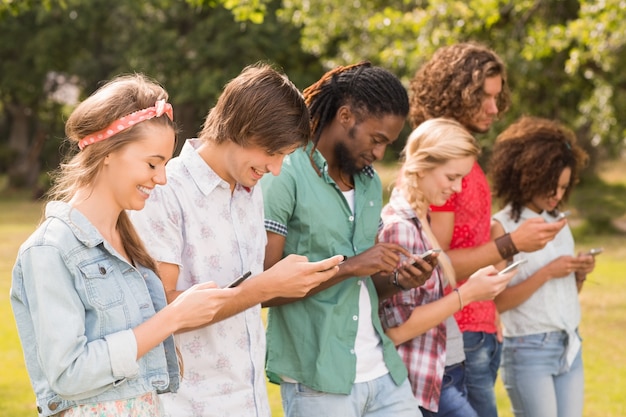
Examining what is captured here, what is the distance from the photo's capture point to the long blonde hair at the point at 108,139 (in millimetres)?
2674

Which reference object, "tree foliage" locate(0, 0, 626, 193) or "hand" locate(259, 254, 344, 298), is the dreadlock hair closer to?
"hand" locate(259, 254, 344, 298)

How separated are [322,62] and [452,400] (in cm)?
1632

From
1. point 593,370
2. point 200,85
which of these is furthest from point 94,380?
point 200,85

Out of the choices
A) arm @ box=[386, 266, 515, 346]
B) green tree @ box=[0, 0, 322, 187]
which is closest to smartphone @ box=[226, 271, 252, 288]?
arm @ box=[386, 266, 515, 346]

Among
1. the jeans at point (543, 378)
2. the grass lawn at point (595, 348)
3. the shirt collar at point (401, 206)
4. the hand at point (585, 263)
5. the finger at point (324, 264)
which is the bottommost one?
the grass lawn at point (595, 348)

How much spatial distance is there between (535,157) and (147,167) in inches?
102

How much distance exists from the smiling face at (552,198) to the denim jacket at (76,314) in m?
2.64

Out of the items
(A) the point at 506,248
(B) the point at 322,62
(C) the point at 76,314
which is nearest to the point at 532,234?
(A) the point at 506,248

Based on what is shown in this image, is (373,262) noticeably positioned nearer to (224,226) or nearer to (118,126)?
(224,226)

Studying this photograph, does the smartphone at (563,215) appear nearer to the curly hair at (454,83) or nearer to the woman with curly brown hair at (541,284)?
the woman with curly brown hair at (541,284)

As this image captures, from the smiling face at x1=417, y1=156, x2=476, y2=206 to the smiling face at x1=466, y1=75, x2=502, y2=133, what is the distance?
0.47m

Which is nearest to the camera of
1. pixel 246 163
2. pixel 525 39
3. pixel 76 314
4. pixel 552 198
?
pixel 76 314

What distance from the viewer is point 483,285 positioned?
12.8ft

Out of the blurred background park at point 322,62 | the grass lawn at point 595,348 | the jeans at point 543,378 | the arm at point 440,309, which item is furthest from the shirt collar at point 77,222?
the grass lawn at point 595,348
